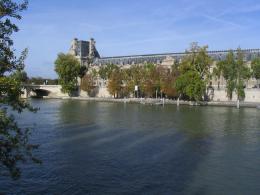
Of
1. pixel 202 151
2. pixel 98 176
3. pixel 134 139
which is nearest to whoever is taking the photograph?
pixel 98 176

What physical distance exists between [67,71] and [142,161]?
97.5 meters

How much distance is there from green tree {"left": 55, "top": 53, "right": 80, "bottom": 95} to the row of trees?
15.4 metres

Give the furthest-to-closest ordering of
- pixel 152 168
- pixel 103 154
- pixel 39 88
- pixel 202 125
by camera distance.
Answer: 1. pixel 39 88
2. pixel 202 125
3. pixel 103 154
4. pixel 152 168

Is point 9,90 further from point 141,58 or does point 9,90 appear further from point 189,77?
point 141,58

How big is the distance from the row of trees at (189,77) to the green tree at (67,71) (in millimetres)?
15425

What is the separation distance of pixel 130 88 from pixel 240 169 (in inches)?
3340

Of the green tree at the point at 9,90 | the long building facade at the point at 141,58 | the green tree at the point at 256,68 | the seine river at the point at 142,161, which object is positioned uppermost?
the long building facade at the point at 141,58

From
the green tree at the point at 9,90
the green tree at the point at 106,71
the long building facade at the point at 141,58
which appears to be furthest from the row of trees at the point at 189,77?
the green tree at the point at 9,90

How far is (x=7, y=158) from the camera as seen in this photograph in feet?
34.0

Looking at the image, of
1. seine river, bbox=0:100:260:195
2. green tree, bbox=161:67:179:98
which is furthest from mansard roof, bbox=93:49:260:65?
seine river, bbox=0:100:260:195

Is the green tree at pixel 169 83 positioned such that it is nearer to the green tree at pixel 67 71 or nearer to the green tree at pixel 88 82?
the green tree at pixel 88 82

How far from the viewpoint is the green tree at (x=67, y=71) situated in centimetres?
12131

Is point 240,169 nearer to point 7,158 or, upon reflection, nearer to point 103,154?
point 103,154

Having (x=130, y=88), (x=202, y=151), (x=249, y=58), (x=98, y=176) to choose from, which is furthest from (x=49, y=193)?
(x=249, y=58)
